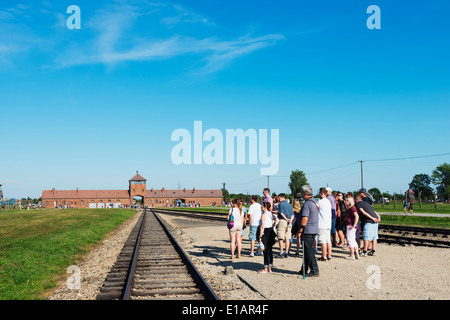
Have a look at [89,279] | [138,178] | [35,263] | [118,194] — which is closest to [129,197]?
[118,194]

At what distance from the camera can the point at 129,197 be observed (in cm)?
13412

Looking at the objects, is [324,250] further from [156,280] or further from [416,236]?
[416,236]

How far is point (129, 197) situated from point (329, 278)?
13135cm

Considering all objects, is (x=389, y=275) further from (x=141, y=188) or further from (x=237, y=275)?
(x=141, y=188)

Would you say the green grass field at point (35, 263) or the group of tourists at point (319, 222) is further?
the group of tourists at point (319, 222)

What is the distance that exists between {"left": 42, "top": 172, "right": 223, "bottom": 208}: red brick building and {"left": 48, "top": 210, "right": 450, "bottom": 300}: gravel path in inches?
4710

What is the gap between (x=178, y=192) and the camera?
14250 centimetres

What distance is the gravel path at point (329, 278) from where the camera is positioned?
23.9ft

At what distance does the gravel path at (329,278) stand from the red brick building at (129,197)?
120m

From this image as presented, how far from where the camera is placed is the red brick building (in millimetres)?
130375

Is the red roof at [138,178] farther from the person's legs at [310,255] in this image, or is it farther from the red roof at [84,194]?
the person's legs at [310,255]

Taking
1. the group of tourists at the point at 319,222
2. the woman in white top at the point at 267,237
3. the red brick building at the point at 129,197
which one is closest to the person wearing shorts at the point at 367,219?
the group of tourists at the point at 319,222

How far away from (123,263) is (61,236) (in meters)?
7.83

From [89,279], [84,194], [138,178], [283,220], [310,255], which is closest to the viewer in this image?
[310,255]
